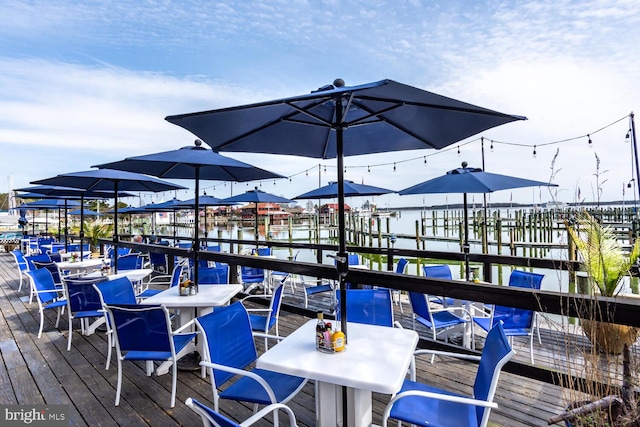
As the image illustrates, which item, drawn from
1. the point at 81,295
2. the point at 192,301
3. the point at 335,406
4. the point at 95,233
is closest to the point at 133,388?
the point at 192,301

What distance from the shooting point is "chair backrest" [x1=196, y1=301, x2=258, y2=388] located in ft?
6.48

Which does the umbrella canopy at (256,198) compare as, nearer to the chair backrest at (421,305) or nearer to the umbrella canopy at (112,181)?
the umbrella canopy at (112,181)

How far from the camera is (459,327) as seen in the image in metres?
4.07

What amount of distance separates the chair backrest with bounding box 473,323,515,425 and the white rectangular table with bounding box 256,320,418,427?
0.37 m

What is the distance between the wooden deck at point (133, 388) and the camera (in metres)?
2.41

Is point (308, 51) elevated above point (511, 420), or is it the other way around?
point (308, 51)

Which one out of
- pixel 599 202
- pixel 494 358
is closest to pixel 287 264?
pixel 494 358

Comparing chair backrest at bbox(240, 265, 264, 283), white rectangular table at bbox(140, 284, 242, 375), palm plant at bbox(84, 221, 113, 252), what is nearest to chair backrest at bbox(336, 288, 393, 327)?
white rectangular table at bbox(140, 284, 242, 375)

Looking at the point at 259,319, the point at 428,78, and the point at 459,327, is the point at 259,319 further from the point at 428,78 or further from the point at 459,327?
the point at 428,78

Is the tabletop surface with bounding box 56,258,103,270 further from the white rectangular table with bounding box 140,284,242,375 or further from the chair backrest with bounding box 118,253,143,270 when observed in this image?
the white rectangular table with bounding box 140,284,242,375

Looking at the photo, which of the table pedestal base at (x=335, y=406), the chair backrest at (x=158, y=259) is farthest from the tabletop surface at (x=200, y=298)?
the chair backrest at (x=158, y=259)

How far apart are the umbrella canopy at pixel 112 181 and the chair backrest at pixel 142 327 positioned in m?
2.85

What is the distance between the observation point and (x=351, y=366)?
5.58 feet

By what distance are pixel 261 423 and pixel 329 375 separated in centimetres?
114
